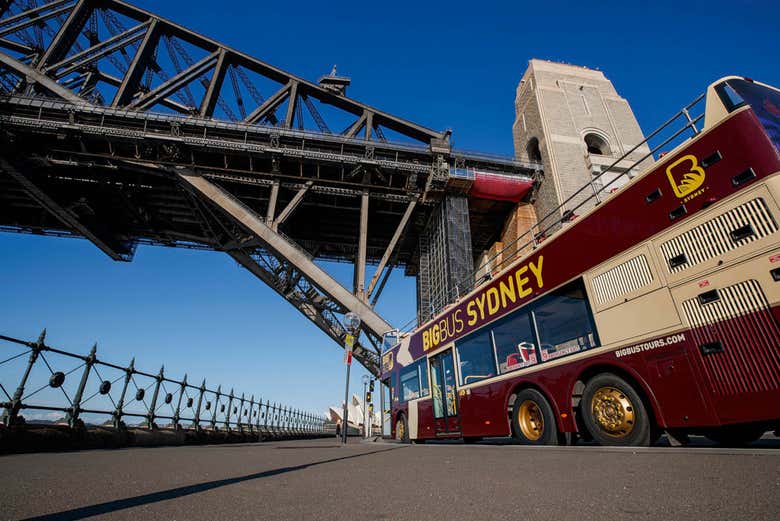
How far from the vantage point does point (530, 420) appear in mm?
6191

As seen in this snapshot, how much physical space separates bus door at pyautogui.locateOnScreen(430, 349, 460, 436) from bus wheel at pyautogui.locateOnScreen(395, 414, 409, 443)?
228 centimetres

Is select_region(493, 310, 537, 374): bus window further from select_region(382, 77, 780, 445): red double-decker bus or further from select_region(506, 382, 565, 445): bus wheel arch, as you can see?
select_region(506, 382, 565, 445): bus wheel arch

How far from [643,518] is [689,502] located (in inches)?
19.0

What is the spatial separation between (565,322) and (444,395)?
4136 mm

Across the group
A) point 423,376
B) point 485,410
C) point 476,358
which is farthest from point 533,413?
point 423,376

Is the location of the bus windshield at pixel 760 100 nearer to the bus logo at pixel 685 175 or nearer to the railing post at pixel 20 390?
the bus logo at pixel 685 175

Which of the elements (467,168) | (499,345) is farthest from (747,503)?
(467,168)

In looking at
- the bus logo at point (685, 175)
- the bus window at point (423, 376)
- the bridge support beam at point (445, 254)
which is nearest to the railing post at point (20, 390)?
the bus window at point (423, 376)

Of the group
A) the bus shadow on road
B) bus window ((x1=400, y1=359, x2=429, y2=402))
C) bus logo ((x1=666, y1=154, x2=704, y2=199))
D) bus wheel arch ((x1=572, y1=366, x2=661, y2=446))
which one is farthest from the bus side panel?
the bus shadow on road

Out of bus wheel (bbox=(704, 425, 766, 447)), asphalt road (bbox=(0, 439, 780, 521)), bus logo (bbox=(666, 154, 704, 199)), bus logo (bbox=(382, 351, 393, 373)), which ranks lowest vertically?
asphalt road (bbox=(0, 439, 780, 521))

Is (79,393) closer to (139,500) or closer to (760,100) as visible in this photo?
(139,500)

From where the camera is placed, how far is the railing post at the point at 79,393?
7.80 m

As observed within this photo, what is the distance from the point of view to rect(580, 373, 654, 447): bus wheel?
14.1 feet

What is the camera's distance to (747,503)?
5.55ft
